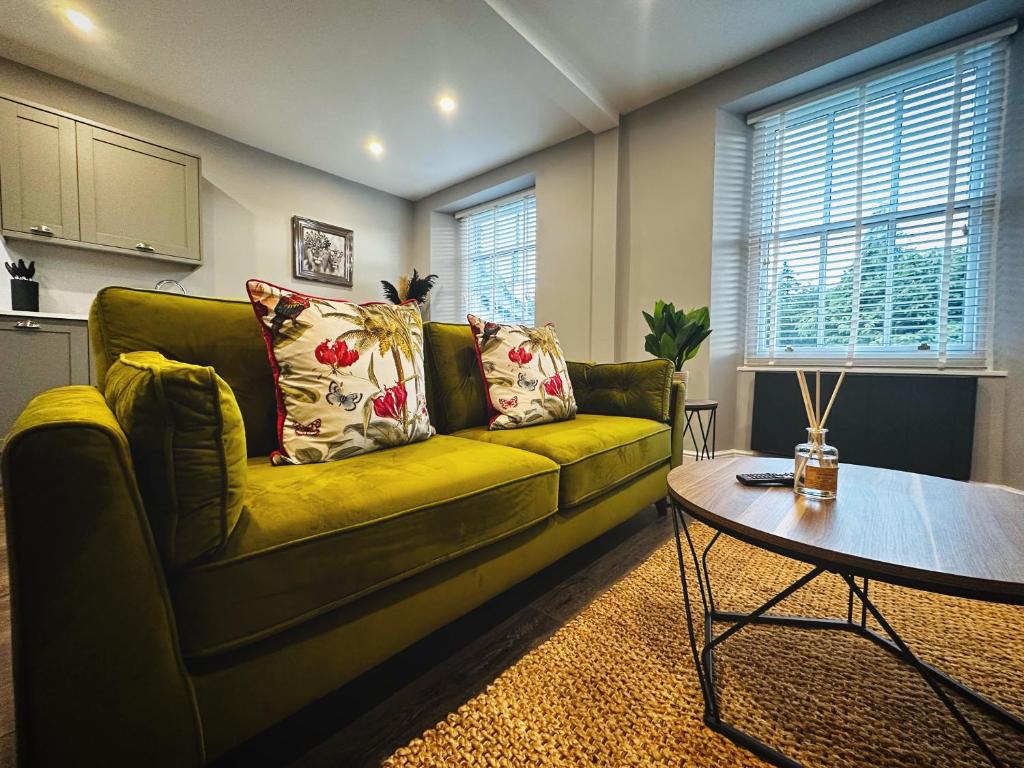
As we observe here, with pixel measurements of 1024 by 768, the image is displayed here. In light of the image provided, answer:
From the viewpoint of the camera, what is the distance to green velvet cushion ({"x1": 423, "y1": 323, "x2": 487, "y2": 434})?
63.7 inches

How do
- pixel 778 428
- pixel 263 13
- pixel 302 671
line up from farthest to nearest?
pixel 778 428 < pixel 263 13 < pixel 302 671

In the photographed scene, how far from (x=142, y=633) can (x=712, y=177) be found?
11.1 feet

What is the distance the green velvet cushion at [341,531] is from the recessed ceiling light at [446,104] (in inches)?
117

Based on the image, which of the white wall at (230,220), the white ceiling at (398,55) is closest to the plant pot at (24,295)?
the white wall at (230,220)

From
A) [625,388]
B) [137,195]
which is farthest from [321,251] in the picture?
[625,388]

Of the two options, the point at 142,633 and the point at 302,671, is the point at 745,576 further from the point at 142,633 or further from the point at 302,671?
the point at 142,633

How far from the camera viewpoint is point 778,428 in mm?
2758

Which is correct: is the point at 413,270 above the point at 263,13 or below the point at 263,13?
below

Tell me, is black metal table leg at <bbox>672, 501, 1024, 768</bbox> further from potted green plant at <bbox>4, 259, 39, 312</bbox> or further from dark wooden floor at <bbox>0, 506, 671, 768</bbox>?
potted green plant at <bbox>4, 259, 39, 312</bbox>

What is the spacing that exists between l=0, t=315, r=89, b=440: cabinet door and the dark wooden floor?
1325 mm

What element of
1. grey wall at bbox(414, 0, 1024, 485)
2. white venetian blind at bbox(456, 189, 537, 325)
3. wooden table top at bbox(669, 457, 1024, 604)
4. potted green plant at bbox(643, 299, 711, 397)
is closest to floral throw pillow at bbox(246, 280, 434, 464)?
wooden table top at bbox(669, 457, 1024, 604)

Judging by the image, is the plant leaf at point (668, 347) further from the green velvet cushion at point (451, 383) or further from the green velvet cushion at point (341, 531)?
the green velvet cushion at point (341, 531)

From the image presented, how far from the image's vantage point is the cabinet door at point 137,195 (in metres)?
2.74

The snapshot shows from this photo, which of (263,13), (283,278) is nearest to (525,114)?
(263,13)
